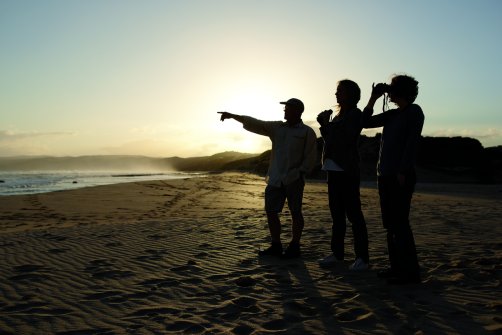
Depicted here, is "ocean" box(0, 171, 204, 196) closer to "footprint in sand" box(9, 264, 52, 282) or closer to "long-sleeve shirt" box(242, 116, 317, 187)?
"footprint in sand" box(9, 264, 52, 282)

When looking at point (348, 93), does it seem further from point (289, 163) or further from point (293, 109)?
point (289, 163)

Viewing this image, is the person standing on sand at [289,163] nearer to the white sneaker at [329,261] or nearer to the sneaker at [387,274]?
the white sneaker at [329,261]

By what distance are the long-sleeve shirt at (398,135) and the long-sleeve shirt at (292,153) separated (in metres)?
1.14

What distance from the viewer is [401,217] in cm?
442

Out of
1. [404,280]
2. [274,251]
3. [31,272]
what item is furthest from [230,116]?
[31,272]

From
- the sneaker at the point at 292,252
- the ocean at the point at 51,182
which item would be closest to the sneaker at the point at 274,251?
the sneaker at the point at 292,252

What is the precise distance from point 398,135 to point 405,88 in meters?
0.51

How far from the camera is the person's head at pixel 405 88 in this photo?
4.50 metres

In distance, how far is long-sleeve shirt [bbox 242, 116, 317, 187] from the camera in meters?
5.77

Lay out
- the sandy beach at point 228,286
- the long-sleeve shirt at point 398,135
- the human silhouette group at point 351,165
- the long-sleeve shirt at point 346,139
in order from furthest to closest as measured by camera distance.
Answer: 1. the long-sleeve shirt at point 346,139
2. the human silhouette group at point 351,165
3. the long-sleeve shirt at point 398,135
4. the sandy beach at point 228,286

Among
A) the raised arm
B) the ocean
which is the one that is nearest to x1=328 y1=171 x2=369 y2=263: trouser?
the raised arm

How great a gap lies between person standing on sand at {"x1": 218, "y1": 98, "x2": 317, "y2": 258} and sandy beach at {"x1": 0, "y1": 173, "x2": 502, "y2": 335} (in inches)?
19.4

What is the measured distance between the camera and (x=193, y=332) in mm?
3273

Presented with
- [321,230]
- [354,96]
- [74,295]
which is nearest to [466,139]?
[321,230]
